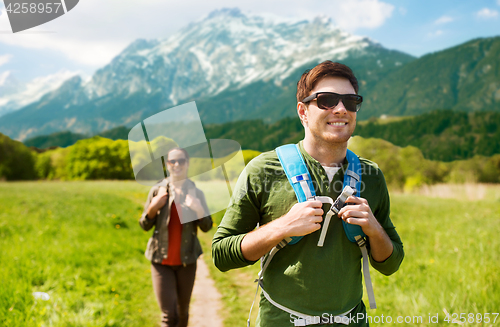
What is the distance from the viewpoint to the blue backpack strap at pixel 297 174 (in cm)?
183

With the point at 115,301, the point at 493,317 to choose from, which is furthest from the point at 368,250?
the point at 115,301

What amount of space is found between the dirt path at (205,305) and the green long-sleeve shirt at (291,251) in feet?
13.3

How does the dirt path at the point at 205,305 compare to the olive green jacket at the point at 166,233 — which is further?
the dirt path at the point at 205,305

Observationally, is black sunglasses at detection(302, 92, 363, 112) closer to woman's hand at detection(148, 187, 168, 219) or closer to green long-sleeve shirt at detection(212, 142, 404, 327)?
green long-sleeve shirt at detection(212, 142, 404, 327)

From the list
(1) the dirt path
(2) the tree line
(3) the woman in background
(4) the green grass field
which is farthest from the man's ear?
(2) the tree line

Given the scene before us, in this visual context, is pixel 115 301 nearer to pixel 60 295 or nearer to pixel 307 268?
pixel 60 295

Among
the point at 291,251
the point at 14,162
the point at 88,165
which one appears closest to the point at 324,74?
the point at 291,251

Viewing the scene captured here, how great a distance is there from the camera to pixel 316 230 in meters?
1.87

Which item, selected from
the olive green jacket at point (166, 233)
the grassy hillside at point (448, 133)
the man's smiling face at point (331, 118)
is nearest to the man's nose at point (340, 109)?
the man's smiling face at point (331, 118)

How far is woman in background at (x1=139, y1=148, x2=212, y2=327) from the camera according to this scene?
393 centimetres

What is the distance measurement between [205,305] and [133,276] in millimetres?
1932

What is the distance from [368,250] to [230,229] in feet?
3.11

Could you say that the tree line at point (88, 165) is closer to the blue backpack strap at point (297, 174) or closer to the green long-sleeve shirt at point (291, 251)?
the green long-sleeve shirt at point (291, 251)

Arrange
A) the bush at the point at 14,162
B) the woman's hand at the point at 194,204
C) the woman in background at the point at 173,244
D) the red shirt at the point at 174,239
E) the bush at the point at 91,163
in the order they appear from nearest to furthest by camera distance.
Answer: the woman's hand at the point at 194,204 → the woman in background at the point at 173,244 → the red shirt at the point at 174,239 → the bush at the point at 91,163 → the bush at the point at 14,162
